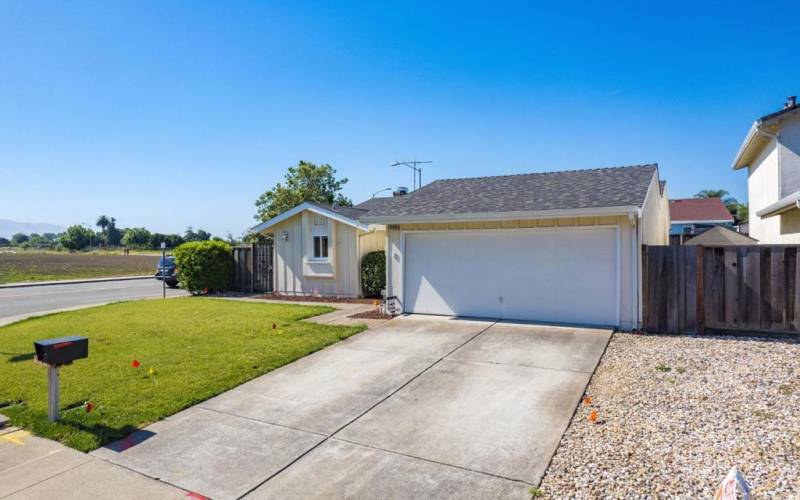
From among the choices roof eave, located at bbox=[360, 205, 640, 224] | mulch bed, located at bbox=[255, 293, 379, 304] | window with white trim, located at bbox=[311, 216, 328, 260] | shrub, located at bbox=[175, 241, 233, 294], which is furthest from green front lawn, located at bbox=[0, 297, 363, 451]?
shrub, located at bbox=[175, 241, 233, 294]

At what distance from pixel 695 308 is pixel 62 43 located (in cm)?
1534

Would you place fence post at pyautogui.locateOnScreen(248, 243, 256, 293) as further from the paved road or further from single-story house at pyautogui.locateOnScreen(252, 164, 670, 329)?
single-story house at pyautogui.locateOnScreen(252, 164, 670, 329)

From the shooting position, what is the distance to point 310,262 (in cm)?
1462

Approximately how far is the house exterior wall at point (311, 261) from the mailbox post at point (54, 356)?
9656 mm

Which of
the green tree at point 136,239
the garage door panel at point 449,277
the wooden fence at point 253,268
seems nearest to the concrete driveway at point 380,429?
the garage door panel at point 449,277

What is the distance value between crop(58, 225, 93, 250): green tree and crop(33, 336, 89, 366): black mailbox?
112 metres

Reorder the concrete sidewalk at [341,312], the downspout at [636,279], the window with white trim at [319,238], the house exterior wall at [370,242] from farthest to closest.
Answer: the window with white trim at [319,238] < the house exterior wall at [370,242] < the concrete sidewalk at [341,312] < the downspout at [636,279]

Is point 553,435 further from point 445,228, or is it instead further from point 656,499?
point 445,228

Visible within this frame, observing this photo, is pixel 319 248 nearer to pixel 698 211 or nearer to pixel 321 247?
pixel 321 247

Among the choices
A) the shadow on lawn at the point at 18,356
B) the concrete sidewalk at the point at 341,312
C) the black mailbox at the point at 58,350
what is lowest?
the shadow on lawn at the point at 18,356

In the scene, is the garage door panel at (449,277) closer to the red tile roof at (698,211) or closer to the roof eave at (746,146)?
the roof eave at (746,146)

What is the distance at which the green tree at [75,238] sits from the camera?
314 ft

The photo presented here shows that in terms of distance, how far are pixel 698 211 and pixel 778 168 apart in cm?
2029

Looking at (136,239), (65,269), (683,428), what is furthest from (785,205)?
(136,239)
